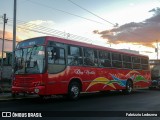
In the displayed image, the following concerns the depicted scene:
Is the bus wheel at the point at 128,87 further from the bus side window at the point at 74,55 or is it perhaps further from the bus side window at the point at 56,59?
the bus side window at the point at 56,59

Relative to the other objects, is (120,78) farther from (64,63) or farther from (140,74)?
(64,63)

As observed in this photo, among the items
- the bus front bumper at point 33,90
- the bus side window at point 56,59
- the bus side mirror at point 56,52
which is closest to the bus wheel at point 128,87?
the bus side window at point 56,59

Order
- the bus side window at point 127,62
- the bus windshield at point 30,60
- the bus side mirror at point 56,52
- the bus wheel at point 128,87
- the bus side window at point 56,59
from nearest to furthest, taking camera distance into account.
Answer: the bus windshield at point 30,60 < the bus side window at point 56,59 < the bus side mirror at point 56,52 < the bus side window at point 127,62 < the bus wheel at point 128,87

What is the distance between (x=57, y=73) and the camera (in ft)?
50.1

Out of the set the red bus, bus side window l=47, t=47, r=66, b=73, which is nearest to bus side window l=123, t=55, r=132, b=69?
the red bus

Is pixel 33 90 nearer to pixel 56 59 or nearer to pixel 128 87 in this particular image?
pixel 56 59

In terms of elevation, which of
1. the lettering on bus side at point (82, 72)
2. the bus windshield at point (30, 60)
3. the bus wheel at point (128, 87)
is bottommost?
the bus wheel at point (128, 87)

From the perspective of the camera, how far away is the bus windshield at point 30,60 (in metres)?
14.6

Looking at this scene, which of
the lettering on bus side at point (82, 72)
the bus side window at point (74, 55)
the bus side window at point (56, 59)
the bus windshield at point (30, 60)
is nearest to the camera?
the bus windshield at point (30, 60)

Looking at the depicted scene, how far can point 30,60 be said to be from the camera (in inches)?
587

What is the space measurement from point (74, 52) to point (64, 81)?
1.98 m

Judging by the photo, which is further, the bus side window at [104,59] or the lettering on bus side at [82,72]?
the bus side window at [104,59]

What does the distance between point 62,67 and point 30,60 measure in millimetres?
1764

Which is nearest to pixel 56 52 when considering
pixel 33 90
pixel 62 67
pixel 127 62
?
pixel 62 67
